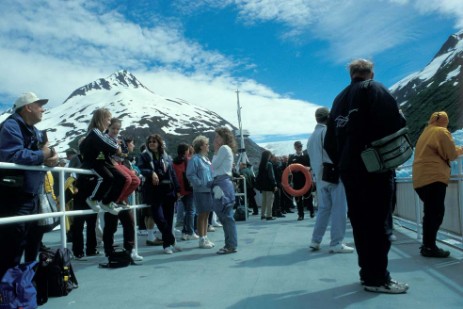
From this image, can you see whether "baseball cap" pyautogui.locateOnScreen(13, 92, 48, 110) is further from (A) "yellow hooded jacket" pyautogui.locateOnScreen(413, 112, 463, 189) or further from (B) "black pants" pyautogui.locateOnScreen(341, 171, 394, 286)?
(A) "yellow hooded jacket" pyautogui.locateOnScreen(413, 112, 463, 189)

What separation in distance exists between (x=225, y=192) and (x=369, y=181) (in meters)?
2.67

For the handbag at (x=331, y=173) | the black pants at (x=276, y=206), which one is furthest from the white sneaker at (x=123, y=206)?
the black pants at (x=276, y=206)

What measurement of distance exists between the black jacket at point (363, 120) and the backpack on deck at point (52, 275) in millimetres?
2322

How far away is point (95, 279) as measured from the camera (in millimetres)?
4059

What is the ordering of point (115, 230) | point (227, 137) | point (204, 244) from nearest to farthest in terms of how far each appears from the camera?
1. point (115, 230)
2. point (227, 137)
3. point (204, 244)

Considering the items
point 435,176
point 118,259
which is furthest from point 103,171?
point 435,176

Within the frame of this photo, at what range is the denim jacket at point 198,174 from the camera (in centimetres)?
620

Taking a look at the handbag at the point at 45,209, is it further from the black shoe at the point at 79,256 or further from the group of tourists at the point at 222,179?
the black shoe at the point at 79,256

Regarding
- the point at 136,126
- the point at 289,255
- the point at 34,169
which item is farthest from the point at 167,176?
the point at 136,126

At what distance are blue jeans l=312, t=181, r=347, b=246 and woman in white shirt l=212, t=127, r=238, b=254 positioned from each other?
105 centimetres

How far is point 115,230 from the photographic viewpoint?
4.84m

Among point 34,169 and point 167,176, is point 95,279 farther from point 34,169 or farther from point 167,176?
point 167,176

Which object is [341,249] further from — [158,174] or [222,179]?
[158,174]

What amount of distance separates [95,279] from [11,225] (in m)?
1.28
